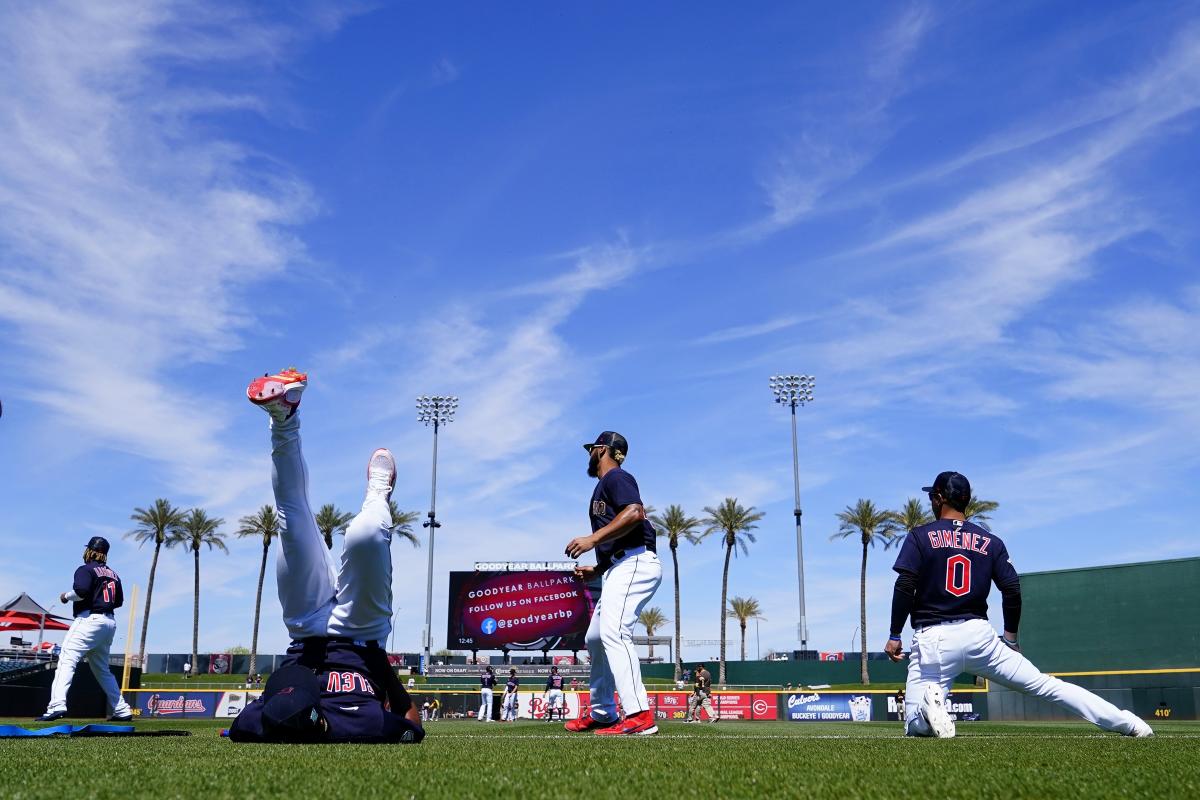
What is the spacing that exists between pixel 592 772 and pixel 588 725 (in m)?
3.66

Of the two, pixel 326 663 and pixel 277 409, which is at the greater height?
pixel 277 409

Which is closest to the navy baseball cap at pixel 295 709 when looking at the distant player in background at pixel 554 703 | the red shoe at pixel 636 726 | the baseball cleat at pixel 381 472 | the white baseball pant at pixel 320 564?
the white baseball pant at pixel 320 564

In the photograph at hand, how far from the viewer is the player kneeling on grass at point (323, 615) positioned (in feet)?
14.0

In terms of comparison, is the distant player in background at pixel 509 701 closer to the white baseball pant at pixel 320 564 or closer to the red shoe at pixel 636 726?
the red shoe at pixel 636 726

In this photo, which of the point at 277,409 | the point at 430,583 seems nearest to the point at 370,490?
the point at 277,409

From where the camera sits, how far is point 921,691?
6.07m

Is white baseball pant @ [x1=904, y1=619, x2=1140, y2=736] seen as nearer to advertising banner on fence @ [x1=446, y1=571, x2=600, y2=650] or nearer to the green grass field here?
the green grass field

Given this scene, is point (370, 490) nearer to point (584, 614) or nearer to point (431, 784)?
point (431, 784)

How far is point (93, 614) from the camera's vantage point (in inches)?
411

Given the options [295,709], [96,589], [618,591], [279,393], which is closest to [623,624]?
[618,591]

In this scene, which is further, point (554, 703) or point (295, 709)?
point (554, 703)

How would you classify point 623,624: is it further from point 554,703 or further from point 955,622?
point 554,703

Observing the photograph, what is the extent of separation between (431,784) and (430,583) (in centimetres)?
5414

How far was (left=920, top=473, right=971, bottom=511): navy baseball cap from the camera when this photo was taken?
6656mm
